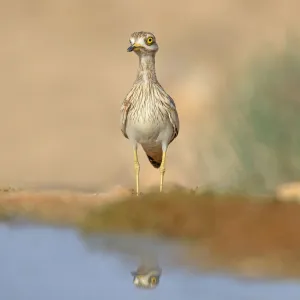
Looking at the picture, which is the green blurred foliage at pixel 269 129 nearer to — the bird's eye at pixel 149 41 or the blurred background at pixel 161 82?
the blurred background at pixel 161 82

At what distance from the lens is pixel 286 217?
8.27m

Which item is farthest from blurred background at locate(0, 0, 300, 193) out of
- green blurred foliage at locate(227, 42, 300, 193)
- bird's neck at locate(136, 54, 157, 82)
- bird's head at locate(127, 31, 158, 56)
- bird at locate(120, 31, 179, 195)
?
bird's head at locate(127, 31, 158, 56)

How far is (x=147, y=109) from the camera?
10961 mm

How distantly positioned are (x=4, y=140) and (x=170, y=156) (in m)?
13.4

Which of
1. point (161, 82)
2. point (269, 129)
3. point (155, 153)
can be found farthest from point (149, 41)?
point (161, 82)

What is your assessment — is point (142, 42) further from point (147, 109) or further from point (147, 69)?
point (147, 109)

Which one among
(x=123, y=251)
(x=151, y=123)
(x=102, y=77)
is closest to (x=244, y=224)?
(x=123, y=251)

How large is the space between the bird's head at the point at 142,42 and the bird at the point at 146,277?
13.2 feet

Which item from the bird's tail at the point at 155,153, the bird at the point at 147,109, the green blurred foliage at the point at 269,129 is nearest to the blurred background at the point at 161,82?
the green blurred foliage at the point at 269,129

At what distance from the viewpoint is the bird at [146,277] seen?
22.5 ft

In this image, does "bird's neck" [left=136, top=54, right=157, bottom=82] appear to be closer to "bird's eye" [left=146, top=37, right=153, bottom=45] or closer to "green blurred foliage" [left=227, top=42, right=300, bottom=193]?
"bird's eye" [left=146, top=37, right=153, bottom=45]

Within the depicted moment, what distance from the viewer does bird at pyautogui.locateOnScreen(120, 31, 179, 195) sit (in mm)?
10930

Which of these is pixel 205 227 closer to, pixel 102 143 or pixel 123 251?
pixel 123 251

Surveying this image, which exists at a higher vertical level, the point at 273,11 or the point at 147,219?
the point at 273,11
